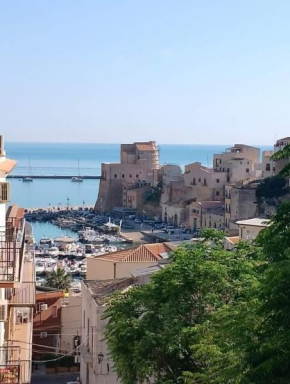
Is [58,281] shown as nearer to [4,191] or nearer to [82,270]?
[82,270]

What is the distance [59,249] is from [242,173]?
74.1 ft

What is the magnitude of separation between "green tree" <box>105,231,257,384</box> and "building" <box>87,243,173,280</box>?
1005 centimetres

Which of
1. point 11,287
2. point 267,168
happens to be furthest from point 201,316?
point 267,168

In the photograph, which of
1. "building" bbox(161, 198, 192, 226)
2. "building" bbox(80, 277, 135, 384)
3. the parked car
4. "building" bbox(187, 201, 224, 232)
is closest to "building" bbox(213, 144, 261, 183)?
"building" bbox(187, 201, 224, 232)

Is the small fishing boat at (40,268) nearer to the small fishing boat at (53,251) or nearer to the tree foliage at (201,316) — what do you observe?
the small fishing boat at (53,251)

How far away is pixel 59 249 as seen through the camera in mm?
55438

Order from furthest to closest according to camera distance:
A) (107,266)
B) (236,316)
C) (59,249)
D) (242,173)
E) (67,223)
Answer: (67,223) → (242,173) → (59,249) → (107,266) → (236,316)

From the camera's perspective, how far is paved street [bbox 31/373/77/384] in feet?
61.1

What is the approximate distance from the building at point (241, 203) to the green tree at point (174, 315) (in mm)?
50646

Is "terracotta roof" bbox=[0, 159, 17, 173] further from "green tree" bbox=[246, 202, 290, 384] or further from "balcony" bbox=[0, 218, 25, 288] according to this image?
"green tree" bbox=[246, 202, 290, 384]

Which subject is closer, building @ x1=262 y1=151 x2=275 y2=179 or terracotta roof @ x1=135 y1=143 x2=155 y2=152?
building @ x1=262 y1=151 x2=275 y2=179

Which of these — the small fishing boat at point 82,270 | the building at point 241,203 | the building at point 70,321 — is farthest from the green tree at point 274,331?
the building at point 241,203

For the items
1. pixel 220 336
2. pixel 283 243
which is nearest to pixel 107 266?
pixel 220 336

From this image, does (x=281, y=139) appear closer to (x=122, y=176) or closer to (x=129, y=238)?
(x=129, y=238)
